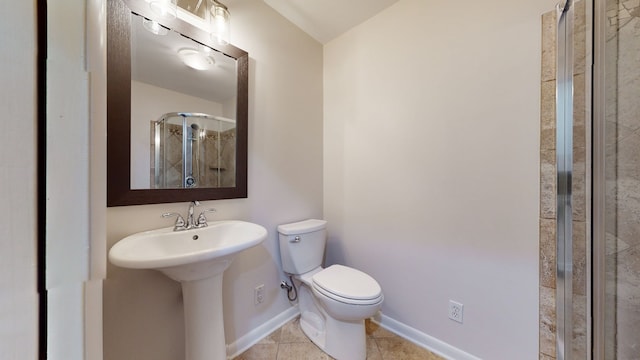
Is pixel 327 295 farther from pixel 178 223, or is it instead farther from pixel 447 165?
pixel 447 165

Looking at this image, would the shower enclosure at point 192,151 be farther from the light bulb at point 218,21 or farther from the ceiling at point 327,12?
the ceiling at point 327,12

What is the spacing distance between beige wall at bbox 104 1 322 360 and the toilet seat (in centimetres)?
43

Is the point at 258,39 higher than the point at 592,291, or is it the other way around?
the point at 258,39

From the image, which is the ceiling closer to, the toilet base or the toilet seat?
the toilet seat

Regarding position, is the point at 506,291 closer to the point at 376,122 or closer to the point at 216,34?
the point at 376,122

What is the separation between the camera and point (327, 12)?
1584 mm

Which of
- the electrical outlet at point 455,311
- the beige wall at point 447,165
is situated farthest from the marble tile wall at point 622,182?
the electrical outlet at point 455,311

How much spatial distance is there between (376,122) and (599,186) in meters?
1.12

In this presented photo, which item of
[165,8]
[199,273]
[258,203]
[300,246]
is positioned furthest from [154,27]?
[300,246]

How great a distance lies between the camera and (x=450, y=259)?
1.31m

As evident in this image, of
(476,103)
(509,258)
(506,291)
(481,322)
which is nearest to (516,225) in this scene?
(509,258)

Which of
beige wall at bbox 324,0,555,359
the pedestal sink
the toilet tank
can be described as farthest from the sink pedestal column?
beige wall at bbox 324,0,555,359

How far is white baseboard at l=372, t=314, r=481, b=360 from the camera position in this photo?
50.3 inches

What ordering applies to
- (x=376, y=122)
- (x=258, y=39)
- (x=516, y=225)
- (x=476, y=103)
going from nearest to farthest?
1. (x=516, y=225)
2. (x=476, y=103)
3. (x=258, y=39)
4. (x=376, y=122)
